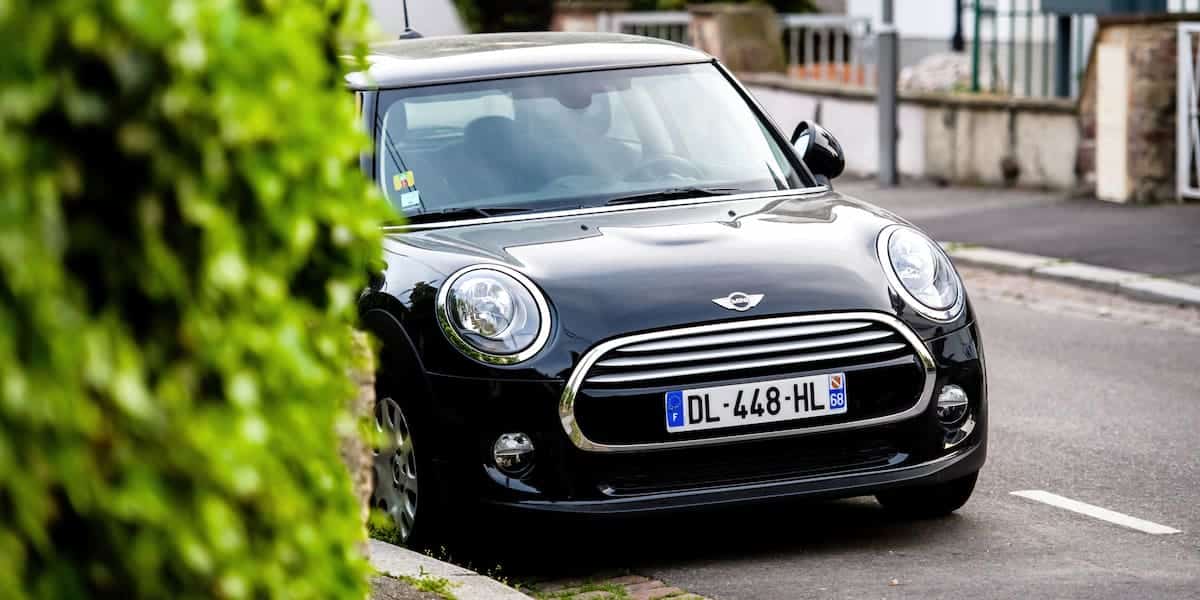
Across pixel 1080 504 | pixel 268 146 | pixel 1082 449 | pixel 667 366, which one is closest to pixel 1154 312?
pixel 1082 449

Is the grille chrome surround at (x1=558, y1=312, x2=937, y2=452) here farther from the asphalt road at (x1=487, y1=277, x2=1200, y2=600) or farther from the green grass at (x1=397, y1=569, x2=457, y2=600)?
the green grass at (x1=397, y1=569, x2=457, y2=600)

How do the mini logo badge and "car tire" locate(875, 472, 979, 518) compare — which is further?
"car tire" locate(875, 472, 979, 518)

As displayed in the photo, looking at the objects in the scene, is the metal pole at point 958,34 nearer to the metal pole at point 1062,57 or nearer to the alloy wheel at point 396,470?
the metal pole at point 1062,57

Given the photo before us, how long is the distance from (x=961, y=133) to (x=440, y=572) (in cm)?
1350

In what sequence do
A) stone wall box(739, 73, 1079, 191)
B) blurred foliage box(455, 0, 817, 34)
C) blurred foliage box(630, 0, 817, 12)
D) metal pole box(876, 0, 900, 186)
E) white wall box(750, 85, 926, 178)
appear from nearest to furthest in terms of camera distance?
1. stone wall box(739, 73, 1079, 191)
2. metal pole box(876, 0, 900, 186)
3. white wall box(750, 85, 926, 178)
4. blurred foliage box(630, 0, 817, 12)
5. blurred foliage box(455, 0, 817, 34)

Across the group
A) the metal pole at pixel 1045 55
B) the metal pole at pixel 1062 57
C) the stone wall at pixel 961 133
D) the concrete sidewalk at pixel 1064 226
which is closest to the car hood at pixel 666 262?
the concrete sidewalk at pixel 1064 226

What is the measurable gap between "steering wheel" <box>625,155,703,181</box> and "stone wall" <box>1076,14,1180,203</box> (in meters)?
9.28

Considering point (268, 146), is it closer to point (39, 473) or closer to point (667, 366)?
point (39, 473)

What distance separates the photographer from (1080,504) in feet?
21.4

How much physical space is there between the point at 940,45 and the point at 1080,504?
53.8 ft

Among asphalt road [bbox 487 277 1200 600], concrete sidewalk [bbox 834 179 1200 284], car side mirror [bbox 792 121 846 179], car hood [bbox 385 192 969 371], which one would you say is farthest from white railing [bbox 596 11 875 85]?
car hood [bbox 385 192 969 371]

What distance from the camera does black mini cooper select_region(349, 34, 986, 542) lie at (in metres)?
5.57

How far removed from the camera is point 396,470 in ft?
20.1

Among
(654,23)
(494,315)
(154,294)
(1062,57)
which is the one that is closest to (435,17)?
(654,23)
